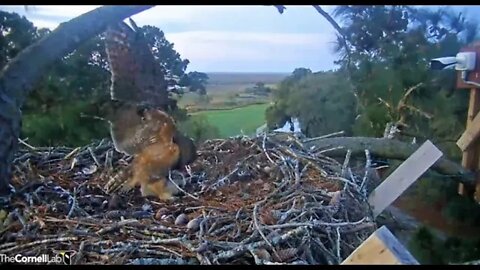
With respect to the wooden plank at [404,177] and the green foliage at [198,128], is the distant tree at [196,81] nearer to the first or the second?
the green foliage at [198,128]

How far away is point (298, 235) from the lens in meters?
1.21

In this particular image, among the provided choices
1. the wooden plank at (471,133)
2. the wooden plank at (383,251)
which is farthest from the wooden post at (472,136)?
the wooden plank at (383,251)

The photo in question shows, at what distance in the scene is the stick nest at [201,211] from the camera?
1158mm

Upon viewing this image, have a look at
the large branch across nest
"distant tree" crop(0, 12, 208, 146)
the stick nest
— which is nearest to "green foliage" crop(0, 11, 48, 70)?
"distant tree" crop(0, 12, 208, 146)

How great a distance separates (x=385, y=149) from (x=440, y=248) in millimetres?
348

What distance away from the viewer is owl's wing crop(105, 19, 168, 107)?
1.28 metres

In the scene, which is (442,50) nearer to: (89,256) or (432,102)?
(432,102)

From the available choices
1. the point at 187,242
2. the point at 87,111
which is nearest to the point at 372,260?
the point at 187,242

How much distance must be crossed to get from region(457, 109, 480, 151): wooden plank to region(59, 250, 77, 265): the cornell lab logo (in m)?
1.01

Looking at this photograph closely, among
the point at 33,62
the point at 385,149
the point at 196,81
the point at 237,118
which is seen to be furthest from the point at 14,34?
the point at 385,149

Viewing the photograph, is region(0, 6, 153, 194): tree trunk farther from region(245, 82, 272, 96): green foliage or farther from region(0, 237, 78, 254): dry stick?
region(245, 82, 272, 96): green foliage

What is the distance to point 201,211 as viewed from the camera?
4.36 ft

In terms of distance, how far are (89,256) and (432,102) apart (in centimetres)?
93

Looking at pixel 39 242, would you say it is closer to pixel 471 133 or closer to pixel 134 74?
pixel 134 74
